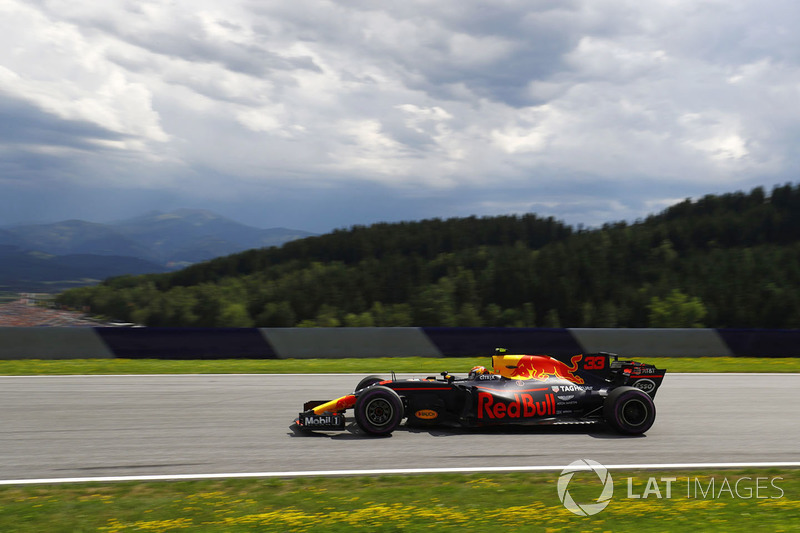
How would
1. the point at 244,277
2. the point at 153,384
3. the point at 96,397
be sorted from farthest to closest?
the point at 244,277 → the point at 153,384 → the point at 96,397

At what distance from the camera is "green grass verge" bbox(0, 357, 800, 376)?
47.8ft

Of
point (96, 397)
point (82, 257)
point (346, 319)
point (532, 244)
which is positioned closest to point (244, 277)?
point (346, 319)

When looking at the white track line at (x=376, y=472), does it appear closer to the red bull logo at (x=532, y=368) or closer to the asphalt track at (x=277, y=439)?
the asphalt track at (x=277, y=439)

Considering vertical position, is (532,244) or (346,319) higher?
(532,244)

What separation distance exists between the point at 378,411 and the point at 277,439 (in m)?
1.27

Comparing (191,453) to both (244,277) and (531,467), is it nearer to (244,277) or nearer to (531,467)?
(531,467)

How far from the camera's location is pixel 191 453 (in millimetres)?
7312

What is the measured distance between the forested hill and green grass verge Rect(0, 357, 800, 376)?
16.0 meters

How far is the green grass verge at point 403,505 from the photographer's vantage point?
493cm

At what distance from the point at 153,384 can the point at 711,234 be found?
237 ft

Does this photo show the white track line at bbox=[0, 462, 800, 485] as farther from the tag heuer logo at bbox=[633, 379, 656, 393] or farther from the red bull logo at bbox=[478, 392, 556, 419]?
the tag heuer logo at bbox=[633, 379, 656, 393]

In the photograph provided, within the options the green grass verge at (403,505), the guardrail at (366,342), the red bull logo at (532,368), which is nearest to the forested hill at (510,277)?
the guardrail at (366,342)

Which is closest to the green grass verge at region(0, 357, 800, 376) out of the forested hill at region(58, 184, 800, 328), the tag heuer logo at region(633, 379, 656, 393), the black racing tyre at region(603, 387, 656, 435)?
the tag heuer logo at region(633, 379, 656, 393)

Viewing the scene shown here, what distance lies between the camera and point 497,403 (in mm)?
8297
